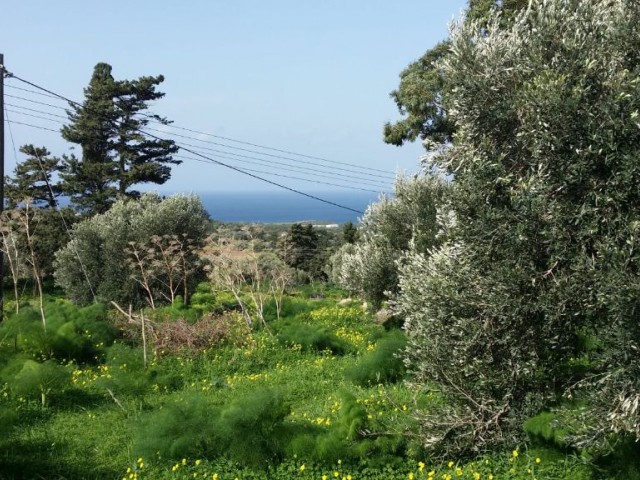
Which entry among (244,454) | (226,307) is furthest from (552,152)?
(226,307)

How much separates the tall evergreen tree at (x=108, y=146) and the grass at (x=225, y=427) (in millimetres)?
30184

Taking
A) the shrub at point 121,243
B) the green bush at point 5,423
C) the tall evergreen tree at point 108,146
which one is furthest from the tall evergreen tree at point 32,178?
the green bush at point 5,423

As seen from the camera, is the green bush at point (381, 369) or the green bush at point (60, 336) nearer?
the green bush at point (381, 369)

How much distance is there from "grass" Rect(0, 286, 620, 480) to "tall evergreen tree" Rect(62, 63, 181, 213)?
30.2m

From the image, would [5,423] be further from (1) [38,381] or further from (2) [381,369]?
(2) [381,369]

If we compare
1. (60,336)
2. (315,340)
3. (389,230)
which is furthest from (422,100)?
(60,336)

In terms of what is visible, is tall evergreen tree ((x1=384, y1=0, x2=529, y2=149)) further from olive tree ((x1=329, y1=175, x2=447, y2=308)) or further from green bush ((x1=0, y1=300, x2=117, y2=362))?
green bush ((x1=0, y1=300, x2=117, y2=362))

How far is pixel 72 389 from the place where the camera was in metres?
12.4

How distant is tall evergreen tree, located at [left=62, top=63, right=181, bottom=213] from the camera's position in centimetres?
4325

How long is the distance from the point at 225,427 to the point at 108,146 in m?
40.0

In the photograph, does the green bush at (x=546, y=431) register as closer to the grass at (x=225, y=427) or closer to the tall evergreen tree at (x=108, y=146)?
the grass at (x=225, y=427)

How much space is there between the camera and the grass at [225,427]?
26.9ft

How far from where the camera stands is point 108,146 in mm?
45156

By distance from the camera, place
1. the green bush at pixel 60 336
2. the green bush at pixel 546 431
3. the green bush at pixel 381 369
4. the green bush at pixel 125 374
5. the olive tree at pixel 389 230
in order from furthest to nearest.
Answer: the olive tree at pixel 389 230
the green bush at pixel 60 336
the green bush at pixel 381 369
the green bush at pixel 125 374
the green bush at pixel 546 431
